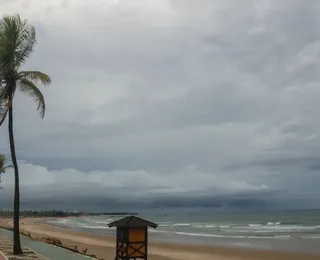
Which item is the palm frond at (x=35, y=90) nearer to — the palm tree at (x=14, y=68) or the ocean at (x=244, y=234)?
the palm tree at (x=14, y=68)

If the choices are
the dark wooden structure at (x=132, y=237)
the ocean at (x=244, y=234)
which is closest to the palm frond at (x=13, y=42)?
the dark wooden structure at (x=132, y=237)

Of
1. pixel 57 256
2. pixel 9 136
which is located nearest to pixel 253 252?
pixel 57 256

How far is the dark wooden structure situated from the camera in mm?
11688

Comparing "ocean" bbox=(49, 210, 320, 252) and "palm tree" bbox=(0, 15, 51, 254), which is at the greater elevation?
"palm tree" bbox=(0, 15, 51, 254)

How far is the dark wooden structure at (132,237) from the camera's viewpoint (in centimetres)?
1169

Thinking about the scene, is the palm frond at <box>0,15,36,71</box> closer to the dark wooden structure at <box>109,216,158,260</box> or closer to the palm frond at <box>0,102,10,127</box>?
the palm frond at <box>0,102,10,127</box>

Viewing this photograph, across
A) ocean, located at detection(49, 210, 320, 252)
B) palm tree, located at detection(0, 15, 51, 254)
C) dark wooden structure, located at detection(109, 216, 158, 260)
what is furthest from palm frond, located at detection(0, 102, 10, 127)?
ocean, located at detection(49, 210, 320, 252)

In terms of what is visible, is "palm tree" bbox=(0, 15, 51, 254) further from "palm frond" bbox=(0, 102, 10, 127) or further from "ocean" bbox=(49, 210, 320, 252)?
"ocean" bbox=(49, 210, 320, 252)

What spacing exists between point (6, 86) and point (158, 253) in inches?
636

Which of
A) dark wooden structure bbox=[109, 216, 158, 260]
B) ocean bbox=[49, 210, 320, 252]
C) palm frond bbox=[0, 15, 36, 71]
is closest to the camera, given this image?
dark wooden structure bbox=[109, 216, 158, 260]

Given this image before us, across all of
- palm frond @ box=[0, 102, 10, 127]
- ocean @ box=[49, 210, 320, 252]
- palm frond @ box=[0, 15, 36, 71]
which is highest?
palm frond @ box=[0, 15, 36, 71]

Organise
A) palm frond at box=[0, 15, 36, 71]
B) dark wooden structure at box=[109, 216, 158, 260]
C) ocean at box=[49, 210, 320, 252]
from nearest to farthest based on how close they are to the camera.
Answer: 1. dark wooden structure at box=[109, 216, 158, 260]
2. palm frond at box=[0, 15, 36, 71]
3. ocean at box=[49, 210, 320, 252]

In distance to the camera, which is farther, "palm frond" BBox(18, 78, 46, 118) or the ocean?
the ocean

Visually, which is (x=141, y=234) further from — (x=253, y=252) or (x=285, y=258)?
(x=253, y=252)
